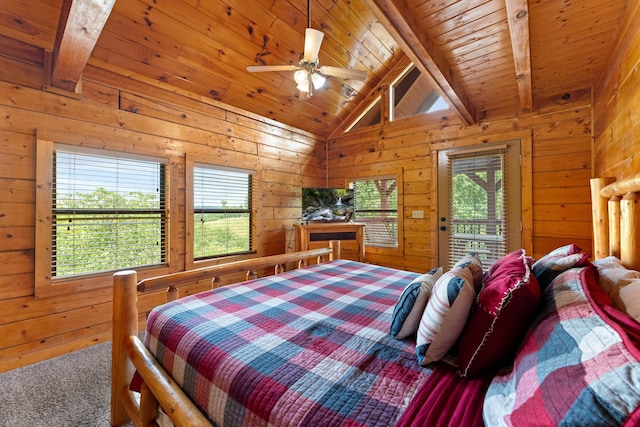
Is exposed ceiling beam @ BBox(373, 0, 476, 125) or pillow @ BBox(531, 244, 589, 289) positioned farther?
exposed ceiling beam @ BBox(373, 0, 476, 125)

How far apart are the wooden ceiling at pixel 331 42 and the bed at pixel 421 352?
1.53m

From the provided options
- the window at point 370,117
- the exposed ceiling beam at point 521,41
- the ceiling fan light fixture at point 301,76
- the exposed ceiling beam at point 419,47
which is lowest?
the ceiling fan light fixture at point 301,76

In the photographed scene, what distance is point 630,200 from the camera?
117cm

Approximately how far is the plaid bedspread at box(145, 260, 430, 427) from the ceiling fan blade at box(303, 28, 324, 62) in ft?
6.02

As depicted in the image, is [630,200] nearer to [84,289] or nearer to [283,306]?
[283,306]

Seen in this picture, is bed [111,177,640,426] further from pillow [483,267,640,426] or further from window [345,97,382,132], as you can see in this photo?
window [345,97,382,132]

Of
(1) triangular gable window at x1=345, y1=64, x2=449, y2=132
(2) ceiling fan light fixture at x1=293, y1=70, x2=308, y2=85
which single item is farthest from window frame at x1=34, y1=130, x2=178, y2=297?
(1) triangular gable window at x1=345, y1=64, x2=449, y2=132

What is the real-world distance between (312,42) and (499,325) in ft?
7.06

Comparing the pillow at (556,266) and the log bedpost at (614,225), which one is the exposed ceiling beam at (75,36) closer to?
the pillow at (556,266)

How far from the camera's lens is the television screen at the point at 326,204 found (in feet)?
13.2

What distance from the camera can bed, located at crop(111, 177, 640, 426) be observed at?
1.92ft

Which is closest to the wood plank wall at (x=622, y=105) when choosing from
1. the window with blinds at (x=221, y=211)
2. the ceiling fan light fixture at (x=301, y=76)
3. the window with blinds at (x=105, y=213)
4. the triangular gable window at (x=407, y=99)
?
the triangular gable window at (x=407, y=99)

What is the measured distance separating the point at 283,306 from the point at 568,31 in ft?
10.3

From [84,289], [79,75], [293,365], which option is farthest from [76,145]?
[293,365]
